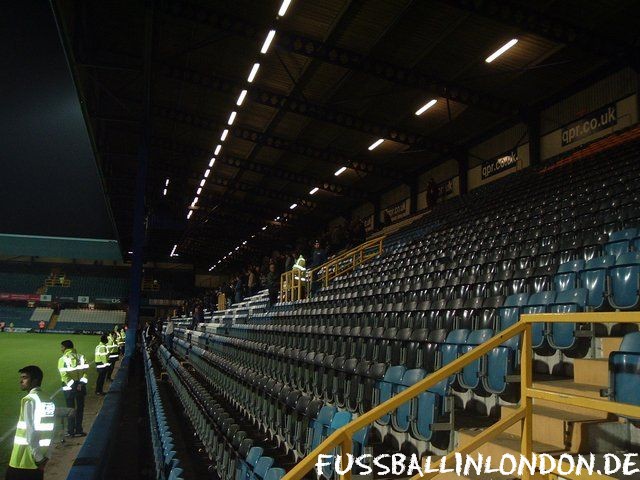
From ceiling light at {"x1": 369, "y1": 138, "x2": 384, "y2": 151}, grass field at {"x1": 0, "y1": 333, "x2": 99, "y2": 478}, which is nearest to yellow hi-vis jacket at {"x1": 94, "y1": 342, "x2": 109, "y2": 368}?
grass field at {"x1": 0, "y1": 333, "x2": 99, "y2": 478}

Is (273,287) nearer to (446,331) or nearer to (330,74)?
(330,74)

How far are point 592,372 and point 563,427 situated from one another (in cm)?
76

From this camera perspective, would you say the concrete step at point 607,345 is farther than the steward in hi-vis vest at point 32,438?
No

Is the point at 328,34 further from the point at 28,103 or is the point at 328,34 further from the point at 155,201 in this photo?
the point at 155,201

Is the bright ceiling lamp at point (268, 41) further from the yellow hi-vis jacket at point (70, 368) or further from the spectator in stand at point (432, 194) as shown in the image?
the yellow hi-vis jacket at point (70, 368)

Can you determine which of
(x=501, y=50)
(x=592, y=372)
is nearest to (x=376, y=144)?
(x=501, y=50)

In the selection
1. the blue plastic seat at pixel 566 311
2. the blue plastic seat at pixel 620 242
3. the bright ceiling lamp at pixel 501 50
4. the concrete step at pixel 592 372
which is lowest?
the concrete step at pixel 592 372

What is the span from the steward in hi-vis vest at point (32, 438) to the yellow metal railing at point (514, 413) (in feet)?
10.8

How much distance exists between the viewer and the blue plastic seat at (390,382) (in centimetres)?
401

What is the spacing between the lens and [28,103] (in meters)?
15.0

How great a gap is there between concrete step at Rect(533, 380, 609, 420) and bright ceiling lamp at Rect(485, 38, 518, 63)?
32.2 ft

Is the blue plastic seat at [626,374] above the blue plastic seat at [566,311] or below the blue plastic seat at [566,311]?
below

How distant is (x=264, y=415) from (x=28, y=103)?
13188 millimetres

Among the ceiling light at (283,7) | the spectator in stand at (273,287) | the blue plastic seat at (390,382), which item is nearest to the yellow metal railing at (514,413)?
the blue plastic seat at (390,382)
